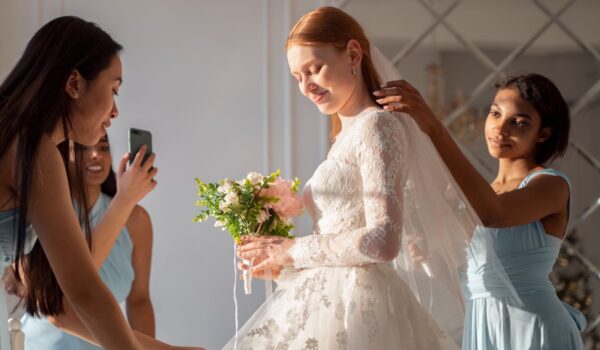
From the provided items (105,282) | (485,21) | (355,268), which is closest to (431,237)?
(355,268)

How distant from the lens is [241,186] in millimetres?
2289

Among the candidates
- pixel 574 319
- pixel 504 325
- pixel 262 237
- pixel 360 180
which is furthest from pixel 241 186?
pixel 574 319

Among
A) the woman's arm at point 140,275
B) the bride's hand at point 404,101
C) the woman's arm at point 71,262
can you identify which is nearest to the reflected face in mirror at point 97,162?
the woman's arm at point 140,275

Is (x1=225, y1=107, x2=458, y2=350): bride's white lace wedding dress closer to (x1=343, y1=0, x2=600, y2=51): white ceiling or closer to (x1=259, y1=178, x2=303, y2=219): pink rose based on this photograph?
(x1=259, y1=178, x2=303, y2=219): pink rose

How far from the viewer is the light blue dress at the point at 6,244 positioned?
1.79m

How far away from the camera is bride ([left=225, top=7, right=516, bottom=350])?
6.66 ft

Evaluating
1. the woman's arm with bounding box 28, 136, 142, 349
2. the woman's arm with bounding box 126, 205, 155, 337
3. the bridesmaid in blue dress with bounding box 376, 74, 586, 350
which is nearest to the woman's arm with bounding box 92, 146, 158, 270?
the woman's arm with bounding box 28, 136, 142, 349

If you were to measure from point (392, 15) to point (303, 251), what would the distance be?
1948 mm

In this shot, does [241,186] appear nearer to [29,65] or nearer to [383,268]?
[383,268]

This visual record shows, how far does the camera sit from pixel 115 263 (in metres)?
3.06

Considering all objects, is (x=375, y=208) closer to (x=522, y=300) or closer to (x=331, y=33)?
(x=331, y=33)

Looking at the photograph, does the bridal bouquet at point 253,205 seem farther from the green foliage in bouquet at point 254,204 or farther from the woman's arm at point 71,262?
the woman's arm at point 71,262

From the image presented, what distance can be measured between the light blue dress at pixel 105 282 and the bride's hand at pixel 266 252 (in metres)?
0.78

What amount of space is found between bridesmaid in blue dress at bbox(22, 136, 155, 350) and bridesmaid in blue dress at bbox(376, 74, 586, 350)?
1.25 meters
